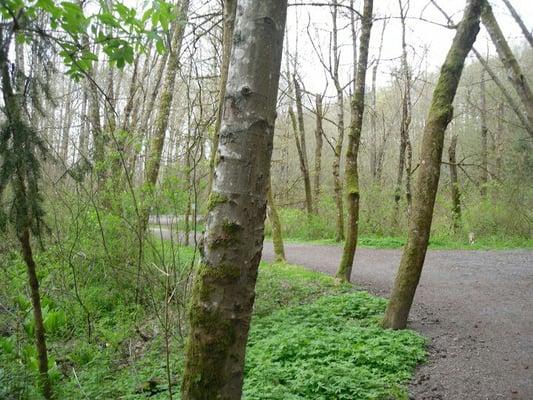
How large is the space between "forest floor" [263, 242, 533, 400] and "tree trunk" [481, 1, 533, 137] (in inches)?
140

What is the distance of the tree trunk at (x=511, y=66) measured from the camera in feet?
30.0

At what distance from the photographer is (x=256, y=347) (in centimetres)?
497

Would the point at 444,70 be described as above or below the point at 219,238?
above

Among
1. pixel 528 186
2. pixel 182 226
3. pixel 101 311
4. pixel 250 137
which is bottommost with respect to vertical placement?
pixel 101 311

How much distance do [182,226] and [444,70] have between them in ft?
14.4

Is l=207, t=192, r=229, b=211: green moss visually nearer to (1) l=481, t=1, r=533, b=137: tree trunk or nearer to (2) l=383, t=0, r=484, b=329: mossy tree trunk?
(2) l=383, t=0, r=484, b=329: mossy tree trunk

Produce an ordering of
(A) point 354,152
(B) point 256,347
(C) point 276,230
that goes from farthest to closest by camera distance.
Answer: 1. (C) point 276,230
2. (A) point 354,152
3. (B) point 256,347

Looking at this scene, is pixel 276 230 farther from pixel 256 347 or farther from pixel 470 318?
pixel 256 347

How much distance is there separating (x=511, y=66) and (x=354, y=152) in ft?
14.5

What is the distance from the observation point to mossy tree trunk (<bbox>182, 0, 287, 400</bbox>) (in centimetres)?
199

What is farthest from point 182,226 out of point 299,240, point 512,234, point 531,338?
point 512,234

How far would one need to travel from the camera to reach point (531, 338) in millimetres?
4992

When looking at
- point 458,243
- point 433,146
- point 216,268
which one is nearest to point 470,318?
point 433,146

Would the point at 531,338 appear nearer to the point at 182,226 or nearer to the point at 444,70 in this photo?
the point at 444,70
